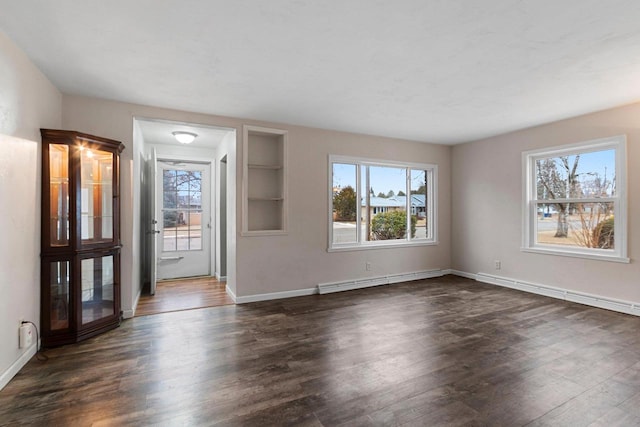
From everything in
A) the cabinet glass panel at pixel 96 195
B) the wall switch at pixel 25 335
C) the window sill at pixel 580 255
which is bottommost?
the wall switch at pixel 25 335

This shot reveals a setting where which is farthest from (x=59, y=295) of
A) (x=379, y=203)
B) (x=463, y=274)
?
(x=463, y=274)

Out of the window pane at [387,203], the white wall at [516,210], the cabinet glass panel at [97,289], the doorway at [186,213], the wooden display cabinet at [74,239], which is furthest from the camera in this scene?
the window pane at [387,203]

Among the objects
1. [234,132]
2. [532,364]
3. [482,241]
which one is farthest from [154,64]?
[482,241]

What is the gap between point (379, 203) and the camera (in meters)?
5.54

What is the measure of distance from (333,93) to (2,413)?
11.7ft

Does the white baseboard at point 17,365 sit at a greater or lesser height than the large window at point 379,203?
lesser

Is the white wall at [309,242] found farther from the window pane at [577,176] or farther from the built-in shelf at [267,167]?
the window pane at [577,176]

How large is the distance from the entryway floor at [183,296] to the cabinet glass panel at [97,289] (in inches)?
20.3

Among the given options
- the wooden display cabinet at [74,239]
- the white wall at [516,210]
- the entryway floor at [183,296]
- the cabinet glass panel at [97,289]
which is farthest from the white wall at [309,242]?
the wooden display cabinet at [74,239]

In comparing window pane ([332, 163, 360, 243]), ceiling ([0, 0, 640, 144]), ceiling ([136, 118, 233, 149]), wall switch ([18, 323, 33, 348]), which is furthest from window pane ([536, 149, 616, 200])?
wall switch ([18, 323, 33, 348])

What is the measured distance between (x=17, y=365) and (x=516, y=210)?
6.12 m

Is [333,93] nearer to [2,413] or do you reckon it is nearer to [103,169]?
[103,169]

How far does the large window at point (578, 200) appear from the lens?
3.98m

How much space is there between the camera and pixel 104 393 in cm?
217
